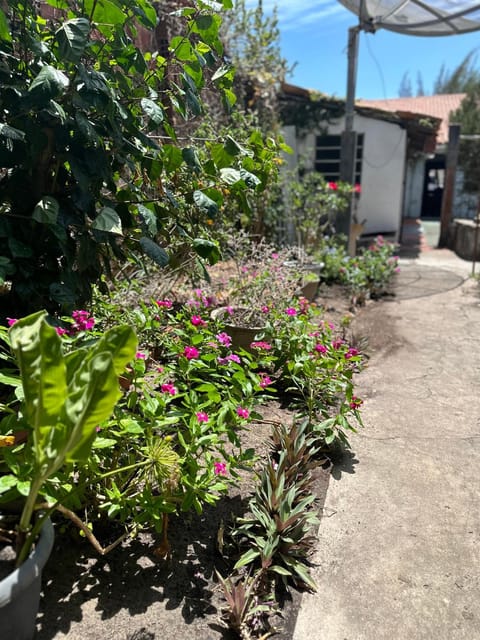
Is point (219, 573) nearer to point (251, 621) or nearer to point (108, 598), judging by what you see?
point (251, 621)

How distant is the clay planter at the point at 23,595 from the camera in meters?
1.37

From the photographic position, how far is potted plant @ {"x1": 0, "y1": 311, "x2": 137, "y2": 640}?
1.28 m

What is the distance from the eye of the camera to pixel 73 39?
175cm

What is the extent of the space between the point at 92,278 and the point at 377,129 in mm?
10252

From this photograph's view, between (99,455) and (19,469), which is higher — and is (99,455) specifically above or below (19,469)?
below

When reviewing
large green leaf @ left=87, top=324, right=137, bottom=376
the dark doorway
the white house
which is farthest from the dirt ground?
the dark doorway

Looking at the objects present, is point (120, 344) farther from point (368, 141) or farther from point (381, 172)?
point (381, 172)

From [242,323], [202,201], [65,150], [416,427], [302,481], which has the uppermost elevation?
[65,150]

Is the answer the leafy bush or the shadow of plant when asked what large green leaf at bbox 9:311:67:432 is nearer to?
the leafy bush

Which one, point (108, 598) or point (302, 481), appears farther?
point (302, 481)

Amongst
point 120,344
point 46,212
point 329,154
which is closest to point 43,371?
point 120,344

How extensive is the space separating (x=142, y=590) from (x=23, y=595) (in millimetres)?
585

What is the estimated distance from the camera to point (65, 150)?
2035mm

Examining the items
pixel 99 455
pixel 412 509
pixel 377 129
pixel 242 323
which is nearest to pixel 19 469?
pixel 99 455
